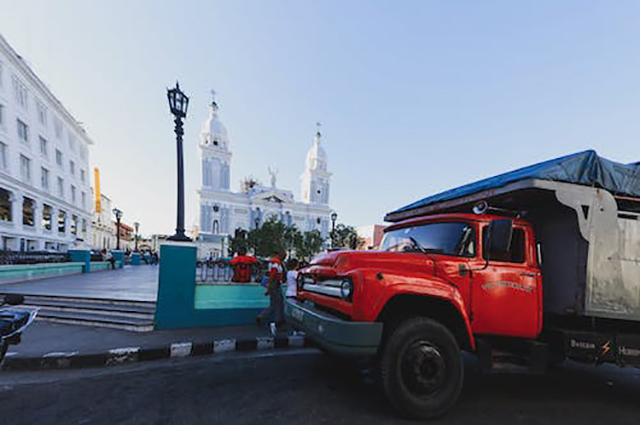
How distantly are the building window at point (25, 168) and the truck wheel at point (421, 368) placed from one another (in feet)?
107

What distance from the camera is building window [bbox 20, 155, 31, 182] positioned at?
23.2 m

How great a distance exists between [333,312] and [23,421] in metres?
3.07

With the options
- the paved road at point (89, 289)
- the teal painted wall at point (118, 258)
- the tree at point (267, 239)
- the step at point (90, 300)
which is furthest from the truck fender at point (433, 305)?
the teal painted wall at point (118, 258)

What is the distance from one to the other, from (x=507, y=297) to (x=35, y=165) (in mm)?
35391

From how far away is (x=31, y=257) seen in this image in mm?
12086

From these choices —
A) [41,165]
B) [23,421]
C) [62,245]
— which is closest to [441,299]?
[23,421]

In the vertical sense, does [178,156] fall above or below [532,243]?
above

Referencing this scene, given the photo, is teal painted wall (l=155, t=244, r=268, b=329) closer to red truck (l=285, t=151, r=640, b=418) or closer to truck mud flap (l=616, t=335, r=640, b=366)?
red truck (l=285, t=151, r=640, b=418)

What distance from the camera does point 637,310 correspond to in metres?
3.12

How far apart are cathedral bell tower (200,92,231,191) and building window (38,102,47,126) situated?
24.2 m

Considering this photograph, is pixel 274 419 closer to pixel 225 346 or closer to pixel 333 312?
pixel 333 312

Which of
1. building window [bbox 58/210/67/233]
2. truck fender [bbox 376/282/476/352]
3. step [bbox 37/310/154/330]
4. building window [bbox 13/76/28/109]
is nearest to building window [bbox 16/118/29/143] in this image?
building window [bbox 13/76/28/109]

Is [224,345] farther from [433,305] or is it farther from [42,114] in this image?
[42,114]

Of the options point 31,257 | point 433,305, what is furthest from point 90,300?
point 31,257
